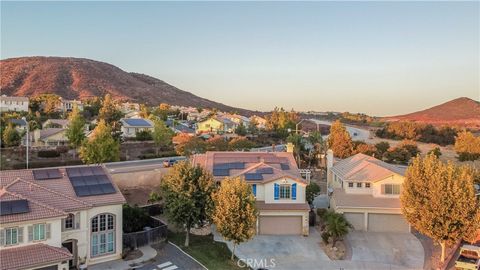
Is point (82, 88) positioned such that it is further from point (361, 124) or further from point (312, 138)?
point (312, 138)

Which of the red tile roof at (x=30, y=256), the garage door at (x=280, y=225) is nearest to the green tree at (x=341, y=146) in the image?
the garage door at (x=280, y=225)

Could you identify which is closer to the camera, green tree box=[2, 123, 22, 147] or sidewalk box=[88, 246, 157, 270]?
sidewalk box=[88, 246, 157, 270]

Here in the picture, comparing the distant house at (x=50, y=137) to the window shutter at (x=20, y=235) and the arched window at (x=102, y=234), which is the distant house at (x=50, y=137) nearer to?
the arched window at (x=102, y=234)

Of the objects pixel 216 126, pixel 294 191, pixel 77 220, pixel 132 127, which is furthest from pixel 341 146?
pixel 77 220

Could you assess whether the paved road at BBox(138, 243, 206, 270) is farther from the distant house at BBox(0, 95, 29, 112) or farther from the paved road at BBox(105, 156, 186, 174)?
the distant house at BBox(0, 95, 29, 112)

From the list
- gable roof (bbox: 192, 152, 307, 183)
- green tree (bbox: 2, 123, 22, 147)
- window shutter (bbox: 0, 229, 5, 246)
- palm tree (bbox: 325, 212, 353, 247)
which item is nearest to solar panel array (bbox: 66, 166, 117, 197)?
window shutter (bbox: 0, 229, 5, 246)

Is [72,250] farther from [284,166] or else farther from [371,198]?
[371,198]

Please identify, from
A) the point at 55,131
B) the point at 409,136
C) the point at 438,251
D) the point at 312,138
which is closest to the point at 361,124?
the point at 409,136
